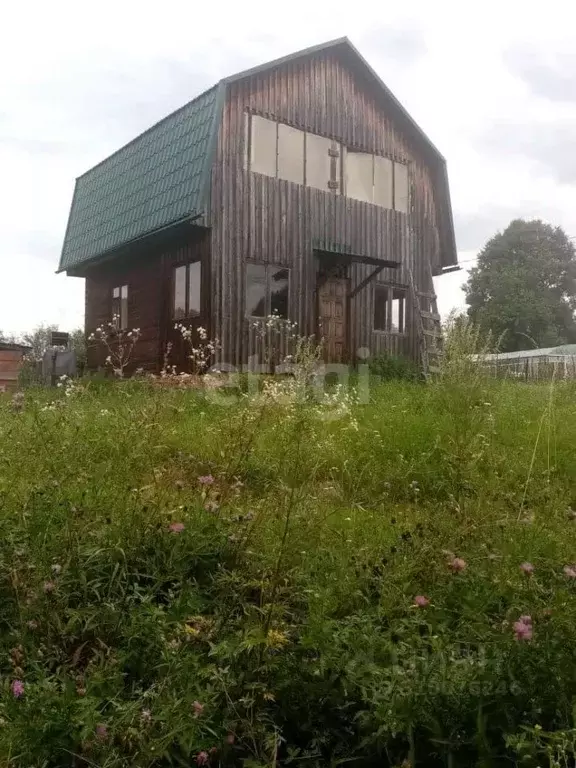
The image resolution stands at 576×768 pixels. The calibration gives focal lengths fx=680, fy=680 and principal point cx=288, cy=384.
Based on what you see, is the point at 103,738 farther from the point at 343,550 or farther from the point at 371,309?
the point at 371,309

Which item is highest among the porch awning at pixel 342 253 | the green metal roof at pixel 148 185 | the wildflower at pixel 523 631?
the green metal roof at pixel 148 185

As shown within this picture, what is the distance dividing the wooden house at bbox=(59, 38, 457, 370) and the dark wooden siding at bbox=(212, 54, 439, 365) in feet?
0.10

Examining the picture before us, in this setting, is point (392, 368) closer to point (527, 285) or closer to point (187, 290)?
point (187, 290)

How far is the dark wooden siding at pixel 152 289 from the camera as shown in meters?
13.4

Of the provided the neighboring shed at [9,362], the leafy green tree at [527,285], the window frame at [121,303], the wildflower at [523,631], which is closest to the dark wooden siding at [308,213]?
the window frame at [121,303]

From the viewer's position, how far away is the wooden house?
13062 millimetres

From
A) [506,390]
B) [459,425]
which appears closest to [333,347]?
[506,390]

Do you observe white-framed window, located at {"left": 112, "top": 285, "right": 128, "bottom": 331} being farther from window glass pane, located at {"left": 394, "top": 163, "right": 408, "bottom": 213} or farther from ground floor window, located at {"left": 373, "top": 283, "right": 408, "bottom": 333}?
window glass pane, located at {"left": 394, "top": 163, "right": 408, "bottom": 213}

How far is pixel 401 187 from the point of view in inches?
641

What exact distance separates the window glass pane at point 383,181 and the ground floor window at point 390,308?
1944 mm

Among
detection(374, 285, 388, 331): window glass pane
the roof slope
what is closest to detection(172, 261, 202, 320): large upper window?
the roof slope

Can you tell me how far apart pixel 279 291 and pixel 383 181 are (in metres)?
4.20

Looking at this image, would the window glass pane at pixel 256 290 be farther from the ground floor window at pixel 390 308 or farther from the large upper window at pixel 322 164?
the ground floor window at pixel 390 308

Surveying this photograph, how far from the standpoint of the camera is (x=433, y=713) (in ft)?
6.32
